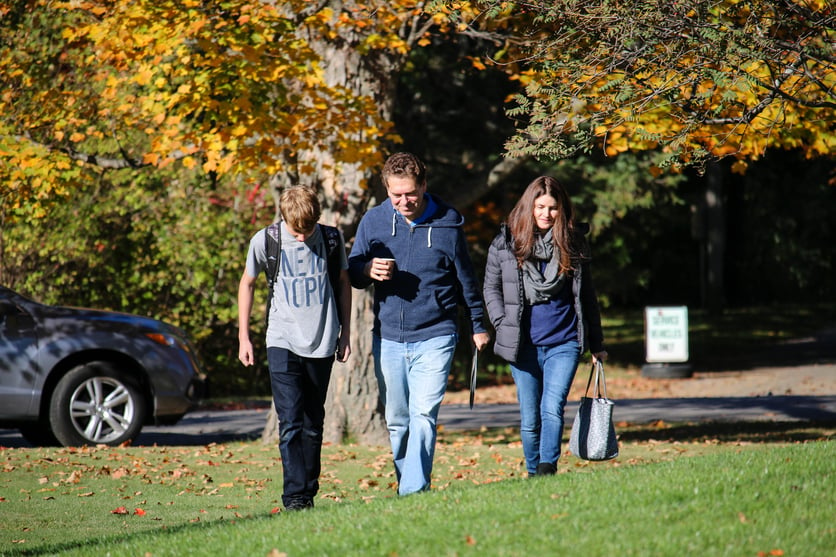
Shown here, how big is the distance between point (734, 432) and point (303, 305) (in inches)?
275

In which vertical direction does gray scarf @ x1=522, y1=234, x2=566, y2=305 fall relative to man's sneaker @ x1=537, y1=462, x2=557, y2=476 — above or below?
above

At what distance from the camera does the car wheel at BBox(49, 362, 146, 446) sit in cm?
978

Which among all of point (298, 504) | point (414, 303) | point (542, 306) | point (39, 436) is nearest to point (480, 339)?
point (414, 303)

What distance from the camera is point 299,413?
19.5ft

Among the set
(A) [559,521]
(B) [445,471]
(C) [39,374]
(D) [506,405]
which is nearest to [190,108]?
(C) [39,374]

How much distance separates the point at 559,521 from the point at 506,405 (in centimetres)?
1133

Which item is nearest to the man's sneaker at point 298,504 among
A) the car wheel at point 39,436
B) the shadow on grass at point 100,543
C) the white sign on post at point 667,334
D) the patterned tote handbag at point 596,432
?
the shadow on grass at point 100,543

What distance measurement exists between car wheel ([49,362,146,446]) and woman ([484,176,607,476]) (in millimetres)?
4794

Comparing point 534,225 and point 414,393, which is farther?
point 534,225

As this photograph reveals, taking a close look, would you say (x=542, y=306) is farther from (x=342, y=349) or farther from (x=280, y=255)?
(x=280, y=255)

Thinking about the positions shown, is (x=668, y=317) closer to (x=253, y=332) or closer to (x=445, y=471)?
(x=253, y=332)

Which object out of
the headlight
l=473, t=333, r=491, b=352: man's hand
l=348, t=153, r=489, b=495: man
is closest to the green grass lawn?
l=348, t=153, r=489, b=495: man

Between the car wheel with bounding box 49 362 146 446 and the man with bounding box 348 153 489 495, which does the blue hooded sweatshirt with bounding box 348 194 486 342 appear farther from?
the car wheel with bounding box 49 362 146 446

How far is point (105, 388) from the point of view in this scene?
10023 mm
